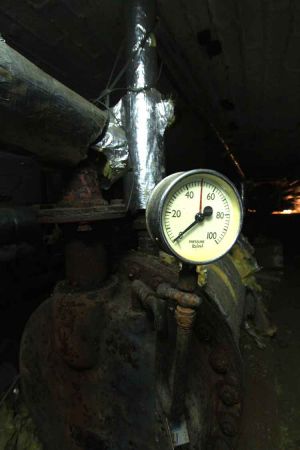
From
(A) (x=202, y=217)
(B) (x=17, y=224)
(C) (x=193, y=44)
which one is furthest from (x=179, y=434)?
(C) (x=193, y=44)

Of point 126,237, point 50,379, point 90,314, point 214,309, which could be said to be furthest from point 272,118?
point 50,379

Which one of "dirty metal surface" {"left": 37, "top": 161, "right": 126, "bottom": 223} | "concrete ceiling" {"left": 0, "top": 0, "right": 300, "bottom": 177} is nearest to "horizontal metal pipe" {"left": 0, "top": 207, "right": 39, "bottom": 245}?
"dirty metal surface" {"left": 37, "top": 161, "right": 126, "bottom": 223}

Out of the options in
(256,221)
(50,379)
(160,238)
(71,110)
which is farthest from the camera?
(256,221)

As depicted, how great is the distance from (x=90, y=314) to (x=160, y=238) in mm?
651

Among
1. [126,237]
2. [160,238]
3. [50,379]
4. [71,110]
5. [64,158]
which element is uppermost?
[71,110]

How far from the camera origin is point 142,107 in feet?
5.57

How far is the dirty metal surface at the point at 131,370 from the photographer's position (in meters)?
1.33

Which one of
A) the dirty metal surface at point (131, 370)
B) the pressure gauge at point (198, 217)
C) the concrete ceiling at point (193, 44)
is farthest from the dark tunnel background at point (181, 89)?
the pressure gauge at point (198, 217)

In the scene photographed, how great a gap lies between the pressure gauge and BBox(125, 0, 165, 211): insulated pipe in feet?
2.17

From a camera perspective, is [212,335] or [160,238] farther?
[212,335]

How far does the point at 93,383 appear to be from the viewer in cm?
145

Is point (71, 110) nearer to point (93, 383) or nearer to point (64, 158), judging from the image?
point (64, 158)

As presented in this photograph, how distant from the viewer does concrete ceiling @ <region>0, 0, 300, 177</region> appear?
180 cm

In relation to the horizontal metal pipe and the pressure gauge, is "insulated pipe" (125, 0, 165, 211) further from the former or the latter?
the horizontal metal pipe
